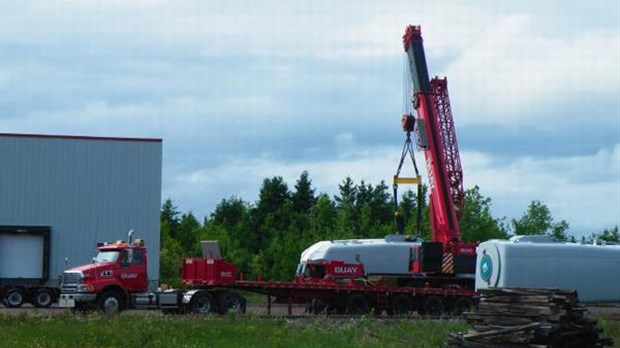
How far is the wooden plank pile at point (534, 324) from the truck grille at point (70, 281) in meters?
18.3

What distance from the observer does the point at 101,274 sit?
3841 cm

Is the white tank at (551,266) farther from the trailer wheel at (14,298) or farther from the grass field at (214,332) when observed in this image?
the trailer wheel at (14,298)

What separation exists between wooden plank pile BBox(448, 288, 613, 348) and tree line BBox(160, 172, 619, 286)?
37428mm

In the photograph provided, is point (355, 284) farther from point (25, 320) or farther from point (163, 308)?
point (25, 320)

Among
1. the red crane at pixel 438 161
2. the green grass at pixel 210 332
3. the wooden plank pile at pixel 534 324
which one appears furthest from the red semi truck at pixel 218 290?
the wooden plank pile at pixel 534 324

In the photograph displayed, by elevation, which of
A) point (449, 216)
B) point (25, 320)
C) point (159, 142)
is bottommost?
point (25, 320)

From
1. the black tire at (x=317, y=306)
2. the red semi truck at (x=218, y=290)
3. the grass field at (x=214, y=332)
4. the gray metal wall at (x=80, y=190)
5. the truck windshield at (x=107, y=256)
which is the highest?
the gray metal wall at (x=80, y=190)

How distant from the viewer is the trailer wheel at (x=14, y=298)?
4538 cm

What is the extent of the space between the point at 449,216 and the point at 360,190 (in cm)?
7269

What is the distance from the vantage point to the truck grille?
38312 millimetres

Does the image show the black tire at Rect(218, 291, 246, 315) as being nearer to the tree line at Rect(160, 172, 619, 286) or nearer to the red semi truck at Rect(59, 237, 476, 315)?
the red semi truck at Rect(59, 237, 476, 315)

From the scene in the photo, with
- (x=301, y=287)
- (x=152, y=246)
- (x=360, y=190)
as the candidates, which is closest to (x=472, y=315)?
(x=301, y=287)

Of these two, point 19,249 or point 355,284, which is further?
point 19,249

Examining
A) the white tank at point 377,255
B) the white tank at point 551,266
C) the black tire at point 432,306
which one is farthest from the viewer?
the white tank at point 377,255
